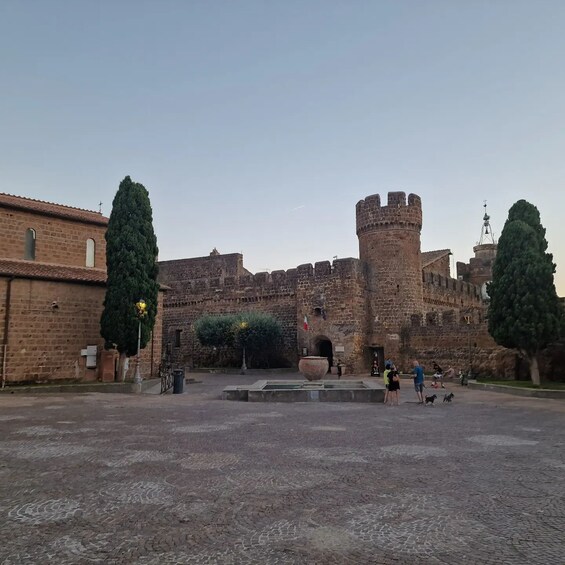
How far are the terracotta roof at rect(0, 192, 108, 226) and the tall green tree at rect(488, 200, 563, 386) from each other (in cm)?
1921

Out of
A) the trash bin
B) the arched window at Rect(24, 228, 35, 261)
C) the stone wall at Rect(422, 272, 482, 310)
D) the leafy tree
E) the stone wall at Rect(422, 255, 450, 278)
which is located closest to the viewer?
the trash bin

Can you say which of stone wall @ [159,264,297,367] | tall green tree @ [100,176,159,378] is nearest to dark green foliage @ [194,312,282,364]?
stone wall @ [159,264,297,367]

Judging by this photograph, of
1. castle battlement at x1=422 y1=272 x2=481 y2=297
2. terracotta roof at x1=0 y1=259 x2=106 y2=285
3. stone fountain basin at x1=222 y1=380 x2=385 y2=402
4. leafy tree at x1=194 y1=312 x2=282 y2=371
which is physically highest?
castle battlement at x1=422 y1=272 x2=481 y2=297

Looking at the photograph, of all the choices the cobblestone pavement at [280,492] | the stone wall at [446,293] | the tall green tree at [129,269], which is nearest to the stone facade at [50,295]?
the tall green tree at [129,269]

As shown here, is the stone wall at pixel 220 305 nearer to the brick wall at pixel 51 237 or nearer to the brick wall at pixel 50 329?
the brick wall at pixel 51 237

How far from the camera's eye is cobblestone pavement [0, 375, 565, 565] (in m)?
4.02

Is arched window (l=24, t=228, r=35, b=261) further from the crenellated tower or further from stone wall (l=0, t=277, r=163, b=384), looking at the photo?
the crenellated tower

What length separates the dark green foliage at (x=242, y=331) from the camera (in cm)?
3080

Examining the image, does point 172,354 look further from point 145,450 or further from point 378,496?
point 378,496

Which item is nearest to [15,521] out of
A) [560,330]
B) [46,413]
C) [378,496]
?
[378,496]

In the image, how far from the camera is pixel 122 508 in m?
5.04

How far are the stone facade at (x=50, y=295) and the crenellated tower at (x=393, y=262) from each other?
1289 centimetres

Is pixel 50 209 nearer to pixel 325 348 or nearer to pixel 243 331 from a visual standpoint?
pixel 243 331

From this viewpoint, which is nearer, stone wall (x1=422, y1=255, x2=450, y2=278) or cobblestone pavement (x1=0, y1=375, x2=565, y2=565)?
cobblestone pavement (x1=0, y1=375, x2=565, y2=565)
